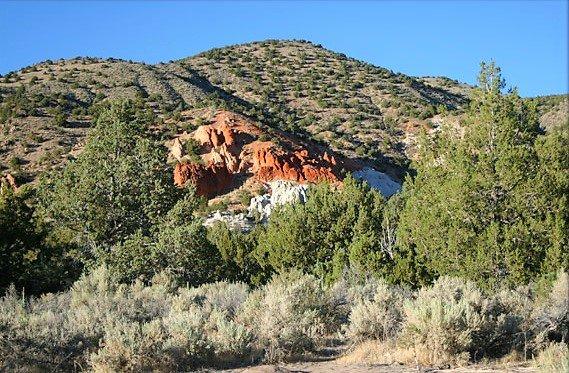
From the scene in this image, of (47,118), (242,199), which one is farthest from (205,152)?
(47,118)

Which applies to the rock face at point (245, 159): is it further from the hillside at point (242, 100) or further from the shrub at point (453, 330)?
the shrub at point (453, 330)

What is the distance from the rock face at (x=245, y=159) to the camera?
50438 mm

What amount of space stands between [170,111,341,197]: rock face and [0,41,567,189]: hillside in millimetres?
2874

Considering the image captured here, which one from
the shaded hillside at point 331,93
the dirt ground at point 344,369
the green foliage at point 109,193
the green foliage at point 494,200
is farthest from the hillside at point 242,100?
the dirt ground at point 344,369

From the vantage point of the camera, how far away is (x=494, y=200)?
53.9ft

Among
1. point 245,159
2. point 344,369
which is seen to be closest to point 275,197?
point 245,159

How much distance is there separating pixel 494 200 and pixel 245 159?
3731cm

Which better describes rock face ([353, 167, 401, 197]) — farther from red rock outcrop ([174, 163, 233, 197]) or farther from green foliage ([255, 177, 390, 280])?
green foliage ([255, 177, 390, 280])

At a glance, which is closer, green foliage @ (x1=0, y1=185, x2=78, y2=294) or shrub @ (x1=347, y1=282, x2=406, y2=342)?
shrub @ (x1=347, y1=282, x2=406, y2=342)

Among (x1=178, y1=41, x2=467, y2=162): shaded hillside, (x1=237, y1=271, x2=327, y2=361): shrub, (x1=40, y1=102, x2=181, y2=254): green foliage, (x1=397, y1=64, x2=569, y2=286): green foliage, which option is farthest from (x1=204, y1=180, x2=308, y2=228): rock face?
(x1=237, y1=271, x2=327, y2=361): shrub

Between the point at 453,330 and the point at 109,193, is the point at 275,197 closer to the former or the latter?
the point at 109,193

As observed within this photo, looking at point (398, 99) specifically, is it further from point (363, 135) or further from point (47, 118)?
point (47, 118)

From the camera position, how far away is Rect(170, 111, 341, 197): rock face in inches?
1986

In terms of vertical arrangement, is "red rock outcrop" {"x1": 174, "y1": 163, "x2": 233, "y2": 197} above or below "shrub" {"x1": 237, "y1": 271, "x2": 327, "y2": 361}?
above
